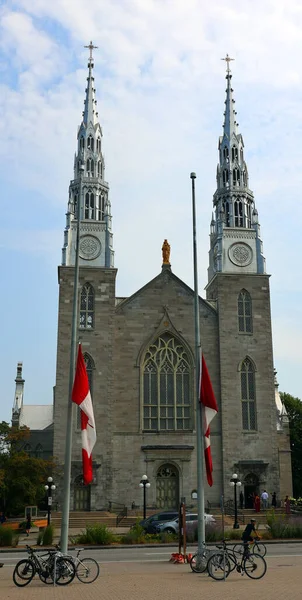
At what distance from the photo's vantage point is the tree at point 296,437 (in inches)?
2571

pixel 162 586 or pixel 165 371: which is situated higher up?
pixel 165 371

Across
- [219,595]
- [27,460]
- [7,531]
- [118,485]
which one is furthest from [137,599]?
[118,485]

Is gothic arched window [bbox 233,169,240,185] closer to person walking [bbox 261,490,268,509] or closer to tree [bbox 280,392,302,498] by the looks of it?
person walking [bbox 261,490,268,509]

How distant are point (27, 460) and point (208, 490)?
12.3 meters

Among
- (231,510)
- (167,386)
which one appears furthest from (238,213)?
(231,510)

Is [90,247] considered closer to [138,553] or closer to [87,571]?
[138,553]

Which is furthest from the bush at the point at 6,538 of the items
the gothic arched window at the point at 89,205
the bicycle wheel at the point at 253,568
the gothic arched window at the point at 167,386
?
the gothic arched window at the point at 89,205

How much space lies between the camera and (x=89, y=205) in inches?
2035

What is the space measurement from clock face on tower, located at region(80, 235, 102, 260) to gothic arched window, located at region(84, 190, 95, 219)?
6.66 feet

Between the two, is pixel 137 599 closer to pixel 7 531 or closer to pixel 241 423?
pixel 7 531

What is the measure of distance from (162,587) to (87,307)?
33652 mm

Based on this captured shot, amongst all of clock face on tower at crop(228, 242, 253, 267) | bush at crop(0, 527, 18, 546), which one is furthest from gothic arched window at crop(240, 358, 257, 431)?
bush at crop(0, 527, 18, 546)

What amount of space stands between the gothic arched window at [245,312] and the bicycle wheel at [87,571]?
111 feet

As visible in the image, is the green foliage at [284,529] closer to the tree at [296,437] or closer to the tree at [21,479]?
the tree at [21,479]
